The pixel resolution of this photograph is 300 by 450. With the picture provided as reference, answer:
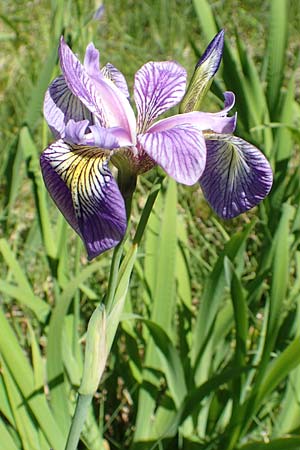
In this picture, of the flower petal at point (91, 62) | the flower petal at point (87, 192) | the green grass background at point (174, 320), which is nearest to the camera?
Answer: the flower petal at point (87, 192)

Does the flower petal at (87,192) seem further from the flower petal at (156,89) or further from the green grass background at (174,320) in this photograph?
the green grass background at (174,320)

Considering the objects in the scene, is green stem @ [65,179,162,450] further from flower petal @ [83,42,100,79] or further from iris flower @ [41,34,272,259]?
flower petal @ [83,42,100,79]

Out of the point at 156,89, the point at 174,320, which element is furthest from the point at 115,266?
the point at 174,320

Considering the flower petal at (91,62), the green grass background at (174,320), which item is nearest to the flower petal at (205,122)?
the flower petal at (91,62)

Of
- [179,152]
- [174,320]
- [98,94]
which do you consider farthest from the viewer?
[174,320]

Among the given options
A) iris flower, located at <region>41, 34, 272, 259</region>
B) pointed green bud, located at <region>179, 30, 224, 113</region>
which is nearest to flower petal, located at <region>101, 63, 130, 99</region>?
iris flower, located at <region>41, 34, 272, 259</region>

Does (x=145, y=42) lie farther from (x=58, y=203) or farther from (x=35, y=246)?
(x=58, y=203)

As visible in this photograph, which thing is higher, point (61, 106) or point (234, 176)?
point (61, 106)

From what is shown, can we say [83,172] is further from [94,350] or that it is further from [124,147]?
[94,350]
